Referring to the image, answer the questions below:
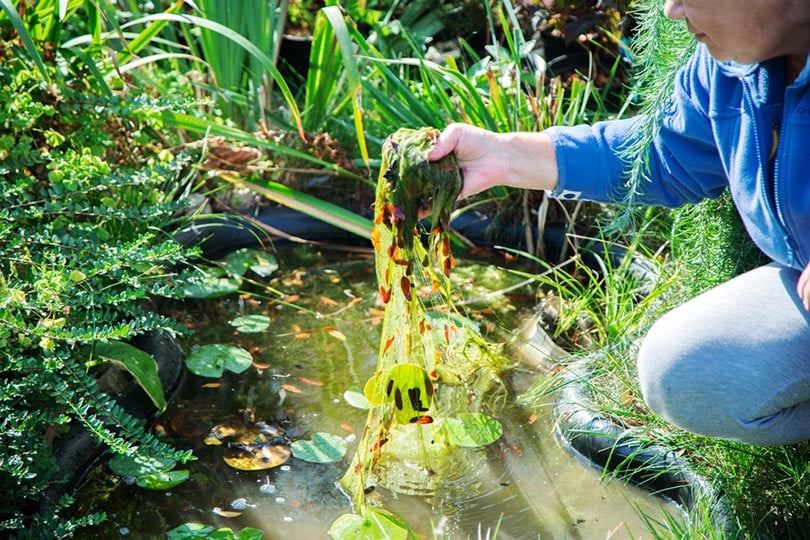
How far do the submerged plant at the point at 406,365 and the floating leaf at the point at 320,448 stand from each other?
111 millimetres

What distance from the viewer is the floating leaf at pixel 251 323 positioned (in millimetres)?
2564

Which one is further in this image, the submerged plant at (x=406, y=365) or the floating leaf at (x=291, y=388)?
the floating leaf at (x=291, y=388)

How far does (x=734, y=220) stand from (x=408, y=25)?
2789 millimetres

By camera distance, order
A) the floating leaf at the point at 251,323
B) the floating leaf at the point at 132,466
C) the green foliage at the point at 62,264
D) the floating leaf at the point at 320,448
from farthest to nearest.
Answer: the floating leaf at the point at 251,323 → the floating leaf at the point at 320,448 → the floating leaf at the point at 132,466 → the green foliage at the point at 62,264

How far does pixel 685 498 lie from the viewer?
6.06 feet

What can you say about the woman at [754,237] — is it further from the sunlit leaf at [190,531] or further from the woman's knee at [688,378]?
the sunlit leaf at [190,531]

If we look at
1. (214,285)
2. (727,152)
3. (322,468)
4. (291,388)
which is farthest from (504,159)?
(214,285)

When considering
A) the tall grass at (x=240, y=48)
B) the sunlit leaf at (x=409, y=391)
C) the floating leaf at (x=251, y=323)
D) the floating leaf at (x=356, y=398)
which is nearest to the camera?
the sunlit leaf at (x=409, y=391)

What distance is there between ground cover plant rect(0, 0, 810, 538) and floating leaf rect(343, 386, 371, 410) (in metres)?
0.47

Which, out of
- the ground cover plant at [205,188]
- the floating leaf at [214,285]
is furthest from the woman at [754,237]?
the floating leaf at [214,285]

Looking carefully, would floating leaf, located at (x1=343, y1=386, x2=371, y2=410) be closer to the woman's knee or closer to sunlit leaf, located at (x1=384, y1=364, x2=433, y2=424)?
sunlit leaf, located at (x1=384, y1=364, x2=433, y2=424)

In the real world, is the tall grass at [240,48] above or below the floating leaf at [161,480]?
above

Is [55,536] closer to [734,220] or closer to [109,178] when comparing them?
[109,178]

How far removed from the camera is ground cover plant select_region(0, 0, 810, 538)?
1.70m
